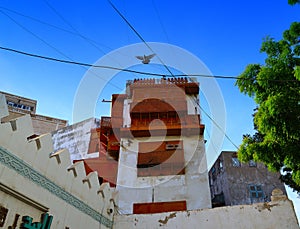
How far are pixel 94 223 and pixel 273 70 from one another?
20.2 feet

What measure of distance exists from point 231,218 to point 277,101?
3475mm

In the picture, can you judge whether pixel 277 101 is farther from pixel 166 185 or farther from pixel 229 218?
pixel 166 185

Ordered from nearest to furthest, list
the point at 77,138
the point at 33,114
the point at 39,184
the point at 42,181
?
the point at 39,184 < the point at 42,181 < the point at 77,138 < the point at 33,114

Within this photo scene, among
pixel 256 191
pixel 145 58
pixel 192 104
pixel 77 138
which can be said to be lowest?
pixel 256 191

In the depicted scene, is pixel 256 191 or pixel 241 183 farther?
pixel 241 183

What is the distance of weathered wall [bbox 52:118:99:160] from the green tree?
49.6 ft

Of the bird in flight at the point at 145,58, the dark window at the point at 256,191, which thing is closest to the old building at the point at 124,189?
the bird in flight at the point at 145,58

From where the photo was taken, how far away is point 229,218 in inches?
267

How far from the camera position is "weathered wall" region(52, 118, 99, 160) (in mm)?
20700

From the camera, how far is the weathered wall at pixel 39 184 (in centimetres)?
403

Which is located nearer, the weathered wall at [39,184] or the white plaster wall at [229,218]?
the weathered wall at [39,184]

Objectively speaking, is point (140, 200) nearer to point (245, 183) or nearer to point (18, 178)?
point (18, 178)

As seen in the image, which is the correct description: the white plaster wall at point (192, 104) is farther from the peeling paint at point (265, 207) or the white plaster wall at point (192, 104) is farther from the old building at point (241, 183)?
the peeling paint at point (265, 207)

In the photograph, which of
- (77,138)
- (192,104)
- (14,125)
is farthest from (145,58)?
(77,138)
